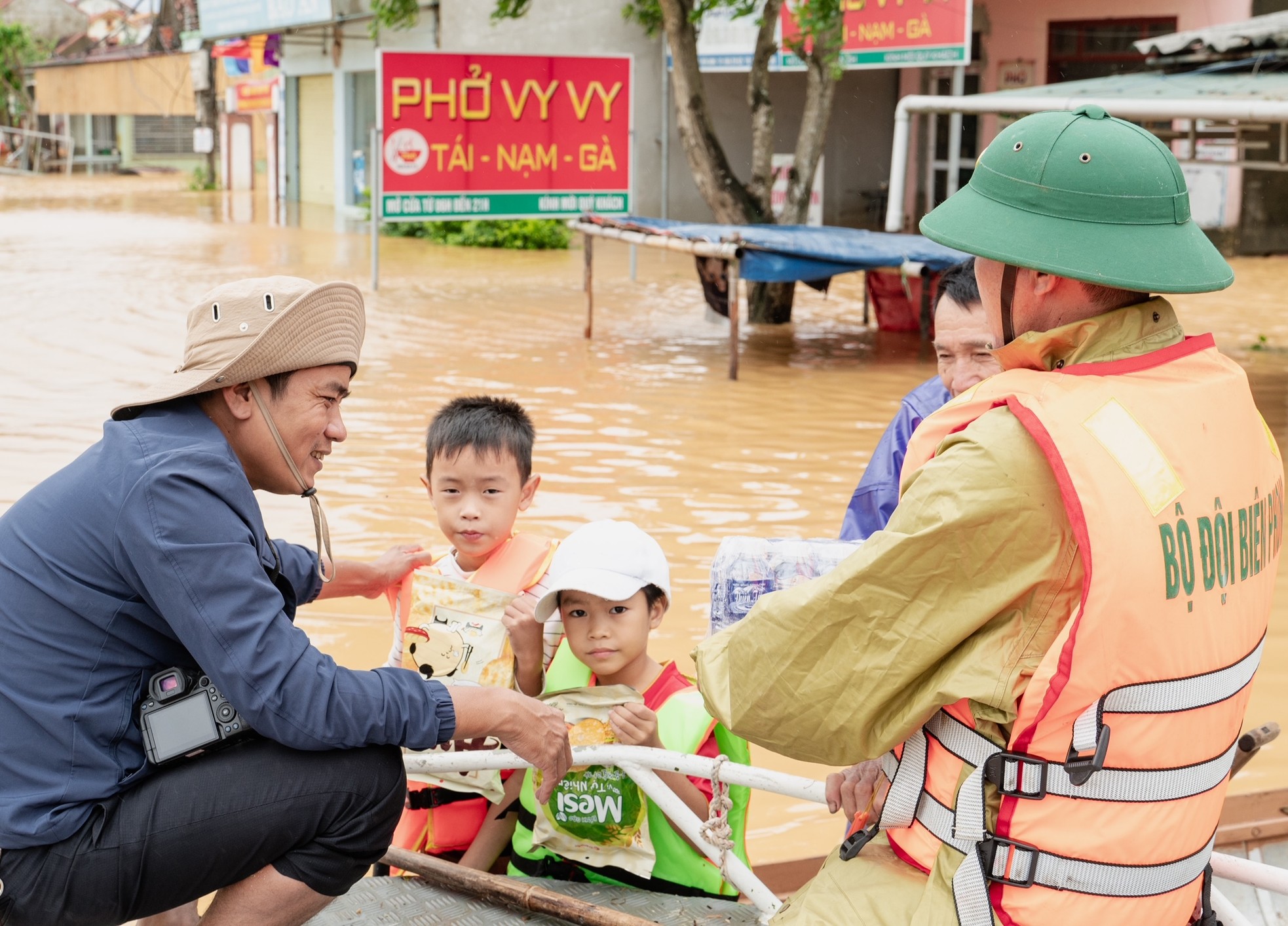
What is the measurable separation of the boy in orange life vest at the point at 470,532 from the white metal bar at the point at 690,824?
→ 2.10 ft

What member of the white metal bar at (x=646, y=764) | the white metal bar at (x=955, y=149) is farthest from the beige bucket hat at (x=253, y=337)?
the white metal bar at (x=955, y=149)

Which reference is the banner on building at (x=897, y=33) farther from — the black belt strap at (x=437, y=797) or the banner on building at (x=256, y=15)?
the black belt strap at (x=437, y=797)

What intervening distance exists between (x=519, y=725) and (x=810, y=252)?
7.56 meters

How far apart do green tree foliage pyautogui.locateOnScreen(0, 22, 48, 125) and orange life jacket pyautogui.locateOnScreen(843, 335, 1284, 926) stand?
46176mm

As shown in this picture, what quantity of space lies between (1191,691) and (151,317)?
38.6 feet

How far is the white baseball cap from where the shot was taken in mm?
2838

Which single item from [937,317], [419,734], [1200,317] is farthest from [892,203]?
[419,734]

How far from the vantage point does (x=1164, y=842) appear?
1.87m

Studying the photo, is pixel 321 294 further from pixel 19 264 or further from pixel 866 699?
pixel 19 264

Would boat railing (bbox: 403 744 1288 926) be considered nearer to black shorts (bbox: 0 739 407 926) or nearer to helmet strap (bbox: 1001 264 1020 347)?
black shorts (bbox: 0 739 407 926)

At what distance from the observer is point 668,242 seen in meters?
10.1

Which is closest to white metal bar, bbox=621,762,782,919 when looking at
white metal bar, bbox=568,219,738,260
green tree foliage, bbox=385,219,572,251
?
white metal bar, bbox=568,219,738,260

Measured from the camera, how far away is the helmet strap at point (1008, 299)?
194cm

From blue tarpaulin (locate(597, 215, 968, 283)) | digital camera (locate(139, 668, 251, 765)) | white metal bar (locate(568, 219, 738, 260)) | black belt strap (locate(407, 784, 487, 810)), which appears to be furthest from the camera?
blue tarpaulin (locate(597, 215, 968, 283))
